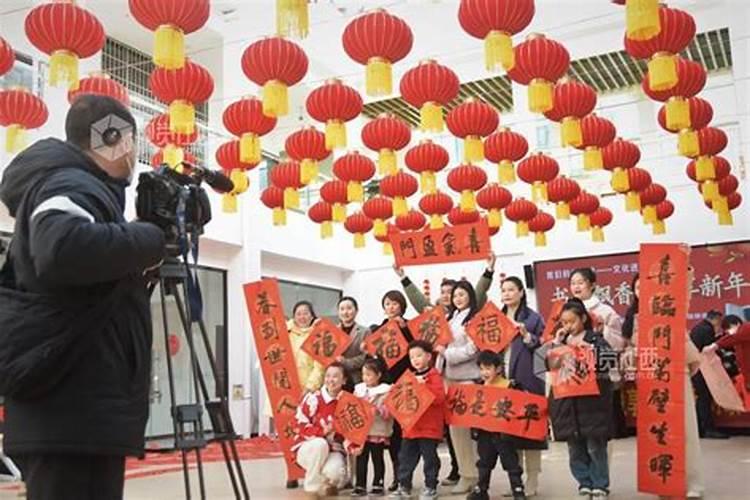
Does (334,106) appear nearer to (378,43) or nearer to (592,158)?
(378,43)

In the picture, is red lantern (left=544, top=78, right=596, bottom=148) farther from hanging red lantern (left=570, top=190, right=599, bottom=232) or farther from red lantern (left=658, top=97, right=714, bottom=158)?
hanging red lantern (left=570, top=190, right=599, bottom=232)

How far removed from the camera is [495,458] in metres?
4.00

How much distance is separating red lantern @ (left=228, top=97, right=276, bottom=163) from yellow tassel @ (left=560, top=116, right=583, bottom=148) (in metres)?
2.32

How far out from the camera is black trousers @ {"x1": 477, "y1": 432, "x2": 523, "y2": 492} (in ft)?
12.8

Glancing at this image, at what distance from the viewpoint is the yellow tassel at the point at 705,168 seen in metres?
7.06

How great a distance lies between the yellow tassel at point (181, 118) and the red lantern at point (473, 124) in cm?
214

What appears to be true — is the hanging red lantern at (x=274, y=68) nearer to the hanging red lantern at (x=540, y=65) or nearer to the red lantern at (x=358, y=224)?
the hanging red lantern at (x=540, y=65)

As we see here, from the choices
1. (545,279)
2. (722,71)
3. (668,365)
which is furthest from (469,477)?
(722,71)

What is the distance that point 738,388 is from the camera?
21.9 ft

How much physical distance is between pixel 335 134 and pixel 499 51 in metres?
1.66

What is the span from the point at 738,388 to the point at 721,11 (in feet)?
15.2

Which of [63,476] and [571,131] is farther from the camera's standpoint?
[571,131]

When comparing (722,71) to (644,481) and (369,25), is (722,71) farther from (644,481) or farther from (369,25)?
(644,481)

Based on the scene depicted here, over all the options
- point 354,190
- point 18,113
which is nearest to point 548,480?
point 354,190
